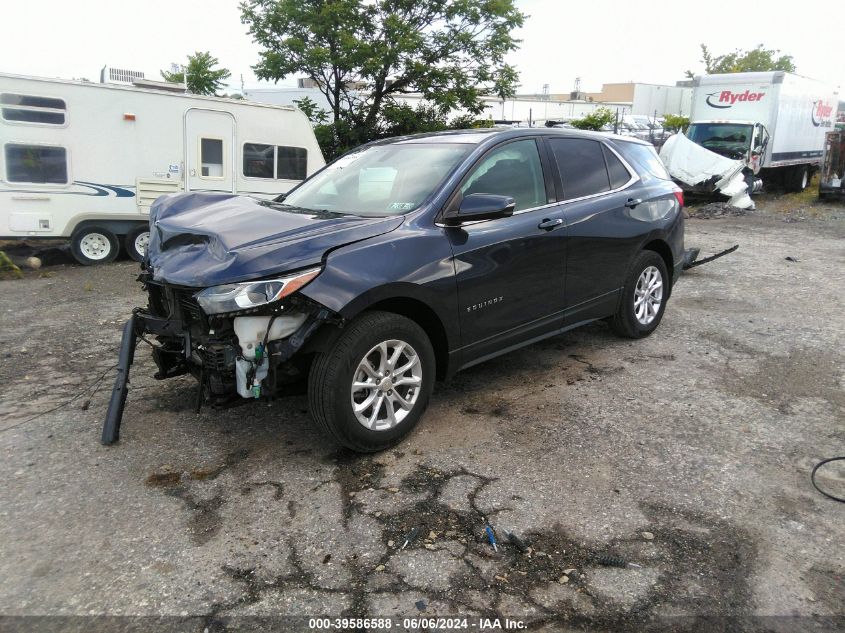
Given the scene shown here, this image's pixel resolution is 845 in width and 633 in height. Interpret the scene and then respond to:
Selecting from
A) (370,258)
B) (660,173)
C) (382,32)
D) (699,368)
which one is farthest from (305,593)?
(382,32)

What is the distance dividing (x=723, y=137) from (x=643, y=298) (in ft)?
51.5

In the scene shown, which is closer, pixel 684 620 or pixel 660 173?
pixel 684 620

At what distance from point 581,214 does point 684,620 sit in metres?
3.03

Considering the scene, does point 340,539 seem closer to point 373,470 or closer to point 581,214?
point 373,470

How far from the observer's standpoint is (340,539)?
9.62 ft

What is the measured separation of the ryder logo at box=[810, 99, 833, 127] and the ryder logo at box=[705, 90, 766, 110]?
375cm

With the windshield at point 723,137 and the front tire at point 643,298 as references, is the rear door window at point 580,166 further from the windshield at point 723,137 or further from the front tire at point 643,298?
the windshield at point 723,137

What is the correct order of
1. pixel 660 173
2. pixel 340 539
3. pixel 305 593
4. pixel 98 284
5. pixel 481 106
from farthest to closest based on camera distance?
pixel 481 106 → pixel 98 284 → pixel 660 173 → pixel 340 539 → pixel 305 593

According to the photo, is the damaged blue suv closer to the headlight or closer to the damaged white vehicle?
the headlight

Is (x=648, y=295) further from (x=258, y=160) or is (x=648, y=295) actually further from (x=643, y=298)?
(x=258, y=160)

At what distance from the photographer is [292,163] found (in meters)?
11.3

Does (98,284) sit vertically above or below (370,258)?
below

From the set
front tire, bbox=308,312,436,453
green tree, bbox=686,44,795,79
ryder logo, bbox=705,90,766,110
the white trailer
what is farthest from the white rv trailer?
green tree, bbox=686,44,795,79

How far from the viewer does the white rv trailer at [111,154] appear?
29.3 ft
